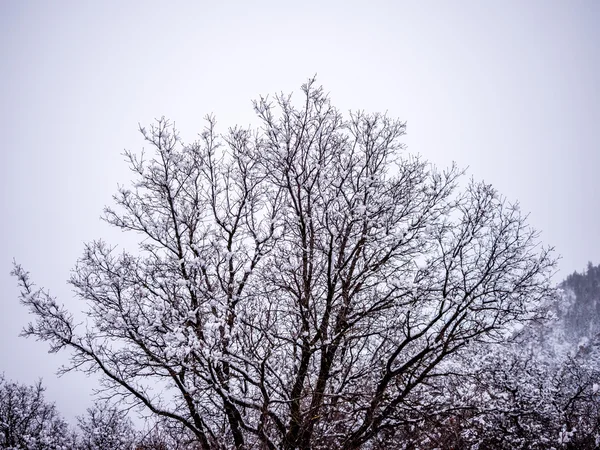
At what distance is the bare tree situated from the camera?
745 centimetres

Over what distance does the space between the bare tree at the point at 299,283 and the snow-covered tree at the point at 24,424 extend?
47.6 ft

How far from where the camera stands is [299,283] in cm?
830

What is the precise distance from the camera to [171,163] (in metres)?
9.46

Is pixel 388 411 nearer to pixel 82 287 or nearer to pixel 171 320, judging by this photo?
pixel 171 320

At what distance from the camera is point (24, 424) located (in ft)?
75.4

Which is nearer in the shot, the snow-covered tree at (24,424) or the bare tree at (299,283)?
the bare tree at (299,283)

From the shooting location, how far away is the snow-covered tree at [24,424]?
19531mm

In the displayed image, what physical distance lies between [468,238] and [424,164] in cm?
208

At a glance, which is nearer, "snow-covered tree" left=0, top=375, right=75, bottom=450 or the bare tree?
the bare tree

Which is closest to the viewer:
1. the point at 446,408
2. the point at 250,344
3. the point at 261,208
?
the point at 250,344

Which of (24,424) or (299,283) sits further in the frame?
(24,424)

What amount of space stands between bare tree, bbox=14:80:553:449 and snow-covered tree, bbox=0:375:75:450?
1450 centimetres

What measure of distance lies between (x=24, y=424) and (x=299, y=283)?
24.4m

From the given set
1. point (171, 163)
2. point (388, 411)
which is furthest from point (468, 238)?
point (171, 163)
